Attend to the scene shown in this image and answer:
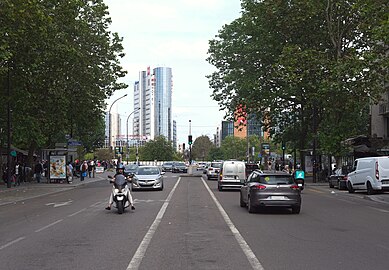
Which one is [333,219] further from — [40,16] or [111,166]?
[111,166]

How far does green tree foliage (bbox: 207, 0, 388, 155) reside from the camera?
28062 mm

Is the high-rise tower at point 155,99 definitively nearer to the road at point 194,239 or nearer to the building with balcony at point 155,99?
the building with balcony at point 155,99

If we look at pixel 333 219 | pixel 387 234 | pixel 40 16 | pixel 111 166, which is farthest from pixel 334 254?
pixel 111 166

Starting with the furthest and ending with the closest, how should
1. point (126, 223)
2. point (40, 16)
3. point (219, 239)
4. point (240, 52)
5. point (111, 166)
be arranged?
1. point (111, 166)
2. point (240, 52)
3. point (40, 16)
4. point (126, 223)
5. point (219, 239)

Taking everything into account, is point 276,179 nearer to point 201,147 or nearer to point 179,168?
point 179,168

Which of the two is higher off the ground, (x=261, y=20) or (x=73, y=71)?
(x=261, y=20)

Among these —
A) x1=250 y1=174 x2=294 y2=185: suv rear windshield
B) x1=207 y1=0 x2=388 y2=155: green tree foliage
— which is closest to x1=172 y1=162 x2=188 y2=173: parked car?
x1=207 y1=0 x2=388 y2=155: green tree foliage

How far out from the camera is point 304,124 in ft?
152

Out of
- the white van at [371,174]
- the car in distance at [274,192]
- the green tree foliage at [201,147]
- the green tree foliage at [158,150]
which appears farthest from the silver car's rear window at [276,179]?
the green tree foliage at [201,147]

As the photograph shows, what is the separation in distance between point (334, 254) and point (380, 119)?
46.0 meters

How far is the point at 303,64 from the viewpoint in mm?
30281

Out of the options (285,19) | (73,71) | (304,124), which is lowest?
(304,124)

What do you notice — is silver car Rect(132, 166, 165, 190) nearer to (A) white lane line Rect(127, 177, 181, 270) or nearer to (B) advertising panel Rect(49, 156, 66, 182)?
(B) advertising panel Rect(49, 156, 66, 182)

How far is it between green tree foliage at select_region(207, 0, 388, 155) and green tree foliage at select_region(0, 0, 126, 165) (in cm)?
978
